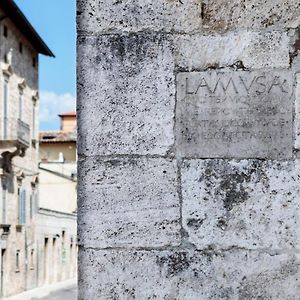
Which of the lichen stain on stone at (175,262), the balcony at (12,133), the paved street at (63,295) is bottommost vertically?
the paved street at (63,295)

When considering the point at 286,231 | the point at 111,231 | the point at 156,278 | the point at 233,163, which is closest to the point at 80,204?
the point at 111,231

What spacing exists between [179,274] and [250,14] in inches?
38.0

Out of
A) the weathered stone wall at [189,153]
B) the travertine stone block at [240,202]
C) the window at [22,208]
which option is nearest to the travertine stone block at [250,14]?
the weathered stone wall at [189,153]

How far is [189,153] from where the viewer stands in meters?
2.77

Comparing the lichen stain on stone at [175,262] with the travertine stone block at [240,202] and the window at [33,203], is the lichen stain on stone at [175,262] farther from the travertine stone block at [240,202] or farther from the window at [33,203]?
the window at [33,203]

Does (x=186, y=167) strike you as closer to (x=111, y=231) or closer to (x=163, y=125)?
(x=163, y=125)

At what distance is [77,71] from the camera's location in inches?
111

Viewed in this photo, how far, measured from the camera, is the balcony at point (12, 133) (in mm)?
25438

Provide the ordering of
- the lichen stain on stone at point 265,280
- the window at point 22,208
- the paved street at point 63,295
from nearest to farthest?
1. the lichen stain on stone at point 265,280
2. the paved street at point 63,295
3. the window at point 22,208

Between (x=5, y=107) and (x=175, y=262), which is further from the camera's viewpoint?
(x=5, y=107)

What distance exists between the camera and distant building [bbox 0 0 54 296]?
25.5 m

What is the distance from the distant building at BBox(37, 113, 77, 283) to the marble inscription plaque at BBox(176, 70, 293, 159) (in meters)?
26.5

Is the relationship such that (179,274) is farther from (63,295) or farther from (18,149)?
(18,149)

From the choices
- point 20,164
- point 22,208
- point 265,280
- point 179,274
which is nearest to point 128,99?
point 179,274
